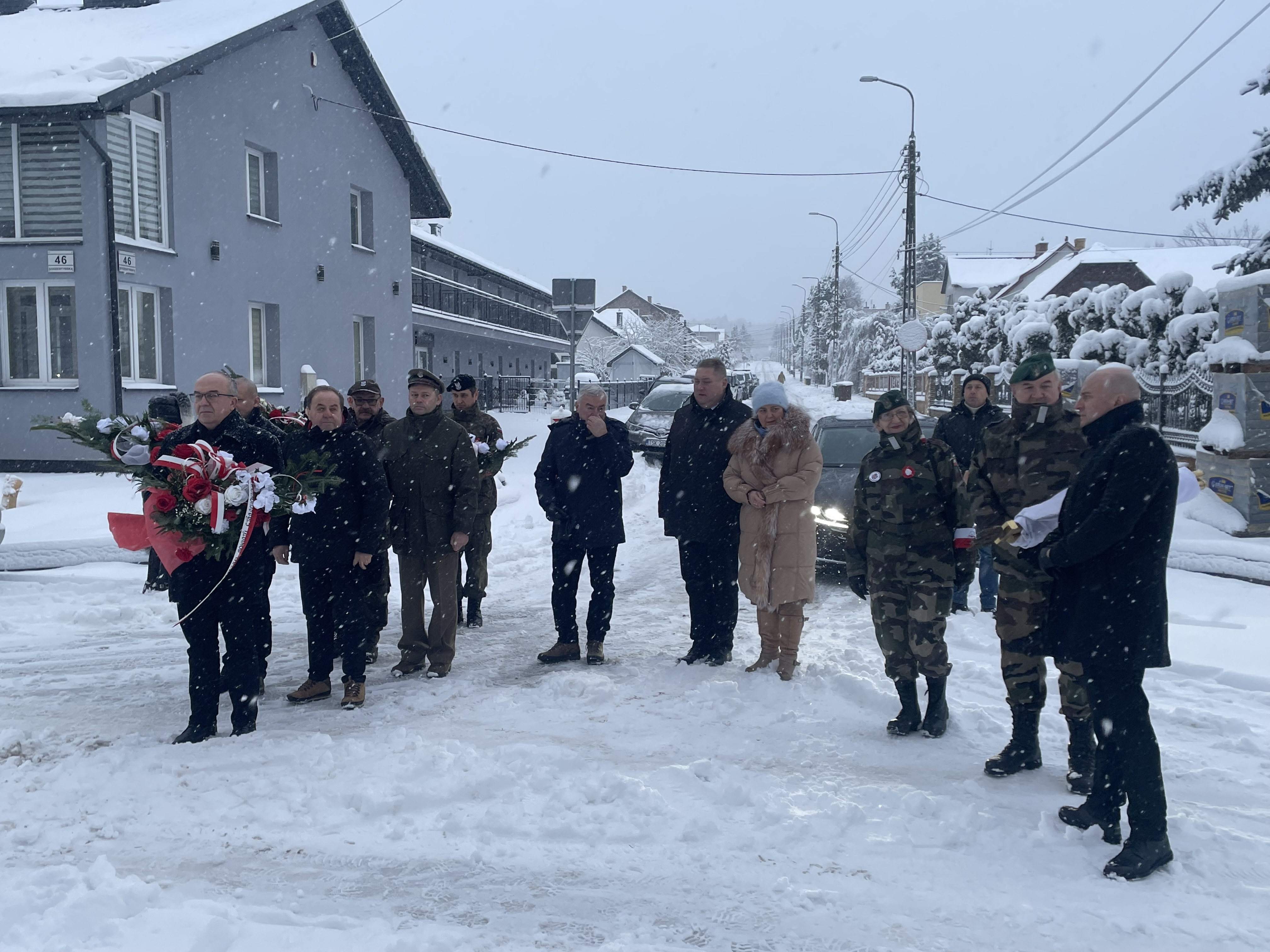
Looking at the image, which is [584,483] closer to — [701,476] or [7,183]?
[701,476]

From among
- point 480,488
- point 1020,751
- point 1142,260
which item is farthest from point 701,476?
point 1142,260

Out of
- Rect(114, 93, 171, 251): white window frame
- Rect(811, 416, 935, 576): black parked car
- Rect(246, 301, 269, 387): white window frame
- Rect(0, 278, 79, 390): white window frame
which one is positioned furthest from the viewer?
Rect(246, 301, 269, 387): white window frame

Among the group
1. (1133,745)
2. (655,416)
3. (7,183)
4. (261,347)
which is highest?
(7,183)

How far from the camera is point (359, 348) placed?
24.2 m

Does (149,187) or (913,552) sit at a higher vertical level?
(149,187)

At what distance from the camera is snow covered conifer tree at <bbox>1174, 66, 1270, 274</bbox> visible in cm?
1101

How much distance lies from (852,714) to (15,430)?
14.8 meters

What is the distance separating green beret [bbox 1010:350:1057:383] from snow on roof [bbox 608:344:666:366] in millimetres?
74295

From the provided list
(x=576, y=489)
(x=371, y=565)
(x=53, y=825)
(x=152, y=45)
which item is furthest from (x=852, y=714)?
(x=152, y=45)

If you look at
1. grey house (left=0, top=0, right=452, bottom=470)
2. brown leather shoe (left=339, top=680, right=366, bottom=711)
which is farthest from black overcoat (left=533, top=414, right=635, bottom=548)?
grey house (left=0, top=0, right=452, bottom=470)

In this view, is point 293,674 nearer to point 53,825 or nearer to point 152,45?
point 53,825

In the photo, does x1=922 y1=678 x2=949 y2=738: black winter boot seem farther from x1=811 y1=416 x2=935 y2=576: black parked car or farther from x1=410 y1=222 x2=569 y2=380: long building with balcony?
x1=410 y1=222 x2=569 y2=380: long building with balcony

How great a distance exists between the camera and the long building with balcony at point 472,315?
31.5m

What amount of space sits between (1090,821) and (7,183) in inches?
679
